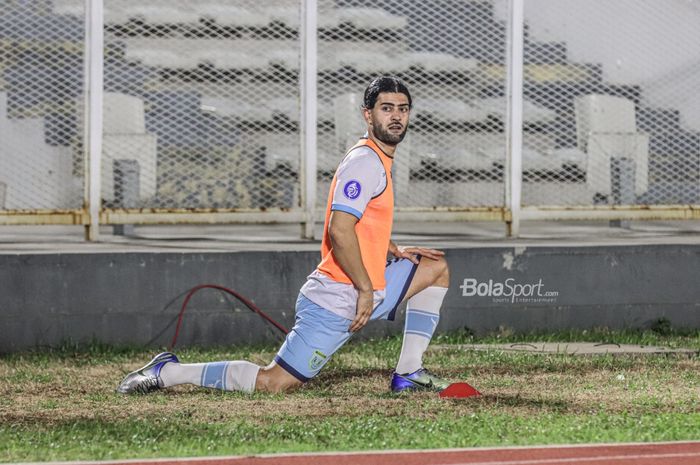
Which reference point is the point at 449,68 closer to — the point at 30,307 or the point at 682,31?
the point at 682,31

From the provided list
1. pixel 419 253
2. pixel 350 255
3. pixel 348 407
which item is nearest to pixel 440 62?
pixel 419 253

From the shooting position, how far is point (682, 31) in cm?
1116

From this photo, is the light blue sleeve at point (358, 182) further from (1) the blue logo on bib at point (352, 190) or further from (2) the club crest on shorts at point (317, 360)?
(2) the club crest on shorts at point (317, 360)

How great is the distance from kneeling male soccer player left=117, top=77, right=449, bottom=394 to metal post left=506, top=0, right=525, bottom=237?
3.06 meters

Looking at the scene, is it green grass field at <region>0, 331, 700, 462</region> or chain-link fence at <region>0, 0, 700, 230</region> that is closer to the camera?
green grass field at <region>0, 331, 700, 462</region>

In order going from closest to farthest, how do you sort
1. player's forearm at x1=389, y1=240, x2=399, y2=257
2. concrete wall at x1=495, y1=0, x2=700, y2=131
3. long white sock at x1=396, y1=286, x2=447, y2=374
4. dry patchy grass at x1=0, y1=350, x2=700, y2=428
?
dry patchy grass at x1=0, y1=350, x2=700, y2=428
long white sock at x1=396, y1=286, x2=447, y2=374
player's forearm at x1=389, y1=240, x2=399, y2=257
concrete wall at x1=495, y1=0, x2=700, y2=131

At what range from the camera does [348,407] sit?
7062 mm

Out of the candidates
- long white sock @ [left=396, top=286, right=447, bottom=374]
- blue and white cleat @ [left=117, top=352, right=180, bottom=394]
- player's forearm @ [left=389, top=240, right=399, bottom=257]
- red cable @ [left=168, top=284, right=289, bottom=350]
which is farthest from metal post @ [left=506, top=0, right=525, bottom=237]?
blue and white cleat @ [left=117, top=352, right=180, bottom=394]

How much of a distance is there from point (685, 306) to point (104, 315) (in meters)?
4.01

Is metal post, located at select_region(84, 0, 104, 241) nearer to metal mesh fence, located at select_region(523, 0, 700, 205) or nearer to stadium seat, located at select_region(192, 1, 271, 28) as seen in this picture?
stadium seat, located at select_region(192, 1, 271, 28)

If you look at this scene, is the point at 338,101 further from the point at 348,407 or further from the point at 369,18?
the point at 348,407

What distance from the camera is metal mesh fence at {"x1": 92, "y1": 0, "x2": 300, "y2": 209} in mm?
10281

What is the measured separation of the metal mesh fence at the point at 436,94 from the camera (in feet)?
35.2

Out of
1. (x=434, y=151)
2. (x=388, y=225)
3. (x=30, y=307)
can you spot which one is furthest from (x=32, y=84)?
(x=388, y=225)
